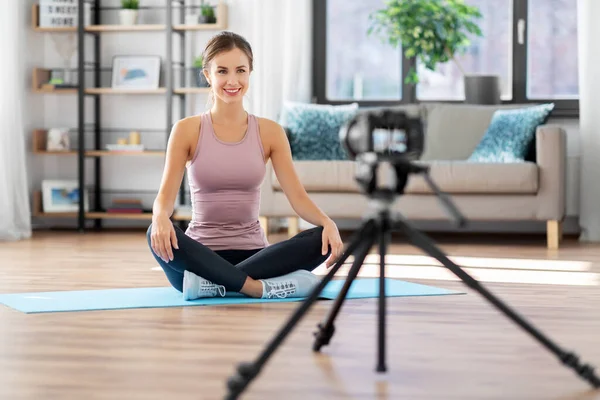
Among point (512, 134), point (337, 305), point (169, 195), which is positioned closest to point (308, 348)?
point (337, 305)

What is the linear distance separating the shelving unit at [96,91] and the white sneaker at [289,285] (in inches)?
110

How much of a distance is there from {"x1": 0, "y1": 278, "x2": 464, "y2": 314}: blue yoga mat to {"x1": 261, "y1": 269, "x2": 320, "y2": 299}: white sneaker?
0.02 metres

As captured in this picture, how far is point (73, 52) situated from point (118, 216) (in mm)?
1119

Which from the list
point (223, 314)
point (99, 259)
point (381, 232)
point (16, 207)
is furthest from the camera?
point (16, 207)

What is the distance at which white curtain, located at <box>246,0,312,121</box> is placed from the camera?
18.9 feet

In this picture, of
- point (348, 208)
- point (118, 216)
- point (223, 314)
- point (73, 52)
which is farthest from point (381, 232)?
point (73, 52)

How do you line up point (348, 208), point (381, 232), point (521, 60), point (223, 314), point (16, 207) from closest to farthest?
1. point (381, 232)
2. point (223, 314)
3. point (348, 208)
4. point (16, 207)
5. point (521, 60)

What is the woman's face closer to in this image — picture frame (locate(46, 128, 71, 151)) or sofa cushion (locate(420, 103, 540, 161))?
sofa cushion (locate(420, 103, 540, 161))

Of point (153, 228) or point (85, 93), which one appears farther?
point (85, 93)

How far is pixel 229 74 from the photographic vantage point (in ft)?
8.93

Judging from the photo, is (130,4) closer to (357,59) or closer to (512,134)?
(357,59)

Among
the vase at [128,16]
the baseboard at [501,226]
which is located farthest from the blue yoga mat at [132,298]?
the vase at [128,16]

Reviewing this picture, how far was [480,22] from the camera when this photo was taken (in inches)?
228

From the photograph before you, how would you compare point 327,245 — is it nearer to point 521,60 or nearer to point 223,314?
point 223,314
